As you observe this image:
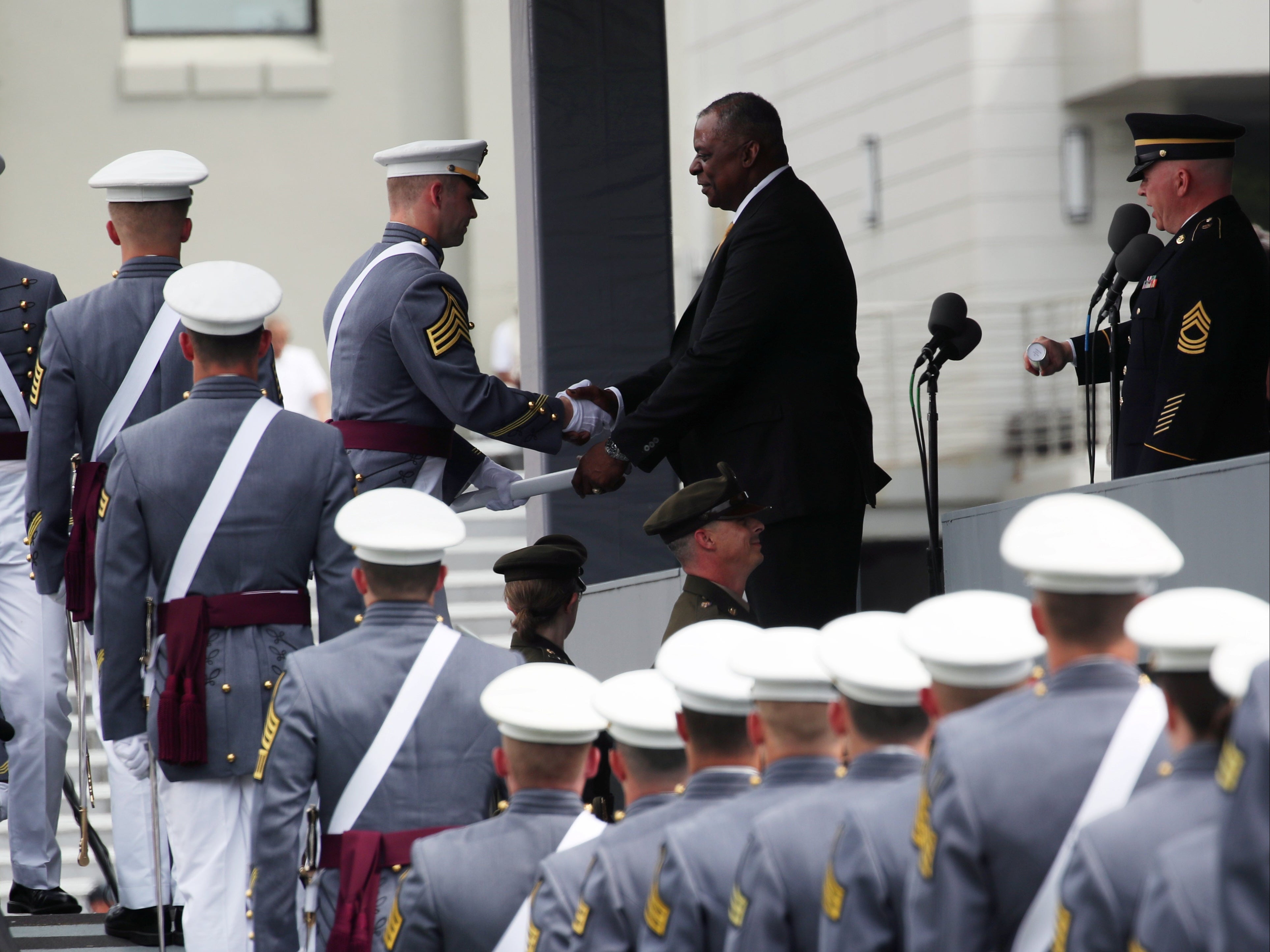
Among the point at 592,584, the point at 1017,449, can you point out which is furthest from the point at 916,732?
the point at 1017,449

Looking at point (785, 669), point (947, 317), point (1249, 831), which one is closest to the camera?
point (1249, 831)

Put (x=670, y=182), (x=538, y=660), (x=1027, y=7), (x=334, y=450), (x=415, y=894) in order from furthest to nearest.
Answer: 1. (x=1027, y=7)
2. (x=670, y=182)
3. (x=538, y=660)
4. (x=334, y=450)
5. (x=415, y=894)

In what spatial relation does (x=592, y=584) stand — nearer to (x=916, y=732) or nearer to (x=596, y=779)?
(x=596, y=779)

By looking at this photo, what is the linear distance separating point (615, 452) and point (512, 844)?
7.73ft

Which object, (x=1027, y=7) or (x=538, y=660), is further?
(x=1027, y=7)

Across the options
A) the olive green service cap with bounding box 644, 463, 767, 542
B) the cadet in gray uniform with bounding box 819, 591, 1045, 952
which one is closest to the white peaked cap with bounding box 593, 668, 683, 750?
the cadet in gray uniform with bounding box 819, 591, 1045, 952

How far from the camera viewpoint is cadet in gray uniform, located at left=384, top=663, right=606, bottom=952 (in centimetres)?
363

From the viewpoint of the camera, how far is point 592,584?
6934mm

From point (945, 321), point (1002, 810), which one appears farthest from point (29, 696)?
point (1002, 810)

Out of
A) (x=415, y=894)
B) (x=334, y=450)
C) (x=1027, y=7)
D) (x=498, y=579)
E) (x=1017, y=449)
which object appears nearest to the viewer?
(x=415, y=894)

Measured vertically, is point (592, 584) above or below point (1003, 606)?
below

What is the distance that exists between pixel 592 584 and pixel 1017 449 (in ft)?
30.5

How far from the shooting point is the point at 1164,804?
2768 millimetres

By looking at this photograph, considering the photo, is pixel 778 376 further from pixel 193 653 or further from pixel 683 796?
pixel 683 796
